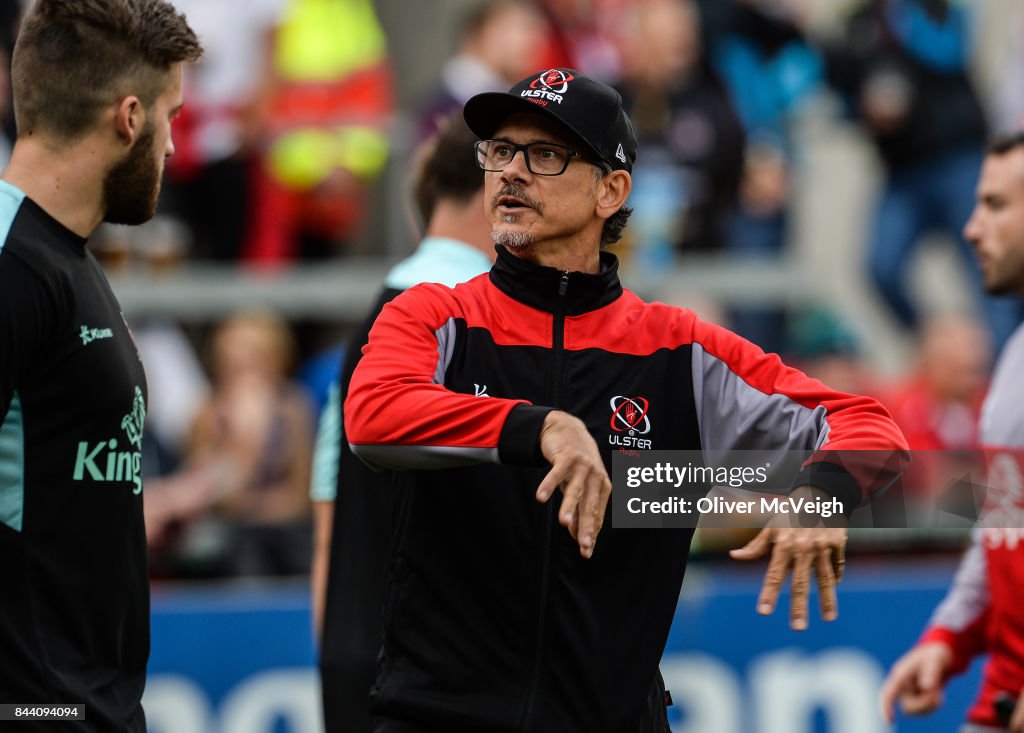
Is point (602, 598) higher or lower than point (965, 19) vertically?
lower

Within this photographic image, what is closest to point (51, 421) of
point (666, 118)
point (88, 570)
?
point (88, 570)

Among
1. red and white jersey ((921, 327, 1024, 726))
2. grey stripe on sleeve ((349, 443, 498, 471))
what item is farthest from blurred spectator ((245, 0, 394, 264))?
grey stripe on sleeve ((349, 443, 498, 471))

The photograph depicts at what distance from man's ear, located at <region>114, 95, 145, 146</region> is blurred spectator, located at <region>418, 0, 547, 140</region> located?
18.7 ft

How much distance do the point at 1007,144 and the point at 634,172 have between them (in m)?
4.89

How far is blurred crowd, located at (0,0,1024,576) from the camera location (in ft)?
29.5

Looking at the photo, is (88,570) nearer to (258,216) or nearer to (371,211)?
(258,216)

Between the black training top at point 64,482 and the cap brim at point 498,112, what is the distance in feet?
3.21

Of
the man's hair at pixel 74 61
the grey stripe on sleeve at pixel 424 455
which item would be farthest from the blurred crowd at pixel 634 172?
the grey stripe on sleeve at pixel 424 455

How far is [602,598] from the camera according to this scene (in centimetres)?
373

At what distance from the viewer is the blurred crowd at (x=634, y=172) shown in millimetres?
8992

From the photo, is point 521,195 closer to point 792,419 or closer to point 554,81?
point 554,81

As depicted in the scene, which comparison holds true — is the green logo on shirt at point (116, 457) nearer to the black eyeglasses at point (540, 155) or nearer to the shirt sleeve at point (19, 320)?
the shirt sleeve at point (19, 320)

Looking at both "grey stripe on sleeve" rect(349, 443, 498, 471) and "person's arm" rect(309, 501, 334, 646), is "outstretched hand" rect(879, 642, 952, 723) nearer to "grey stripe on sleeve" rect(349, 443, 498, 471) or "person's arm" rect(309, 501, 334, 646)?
"person's arm" rect(309, 501, 334, 646)

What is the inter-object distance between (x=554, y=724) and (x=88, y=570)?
1113 millimetres
